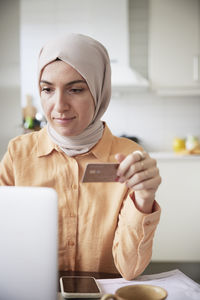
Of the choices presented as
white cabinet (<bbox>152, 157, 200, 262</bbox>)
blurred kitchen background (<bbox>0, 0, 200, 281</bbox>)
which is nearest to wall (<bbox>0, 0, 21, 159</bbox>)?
blurred kitchen background (<bbox>0, 0, 200, 281</bbox>)

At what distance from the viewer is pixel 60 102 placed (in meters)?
1.01

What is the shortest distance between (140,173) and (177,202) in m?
2.43

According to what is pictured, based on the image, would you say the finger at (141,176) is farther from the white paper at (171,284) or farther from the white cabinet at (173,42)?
the white cabinet at (173,42)

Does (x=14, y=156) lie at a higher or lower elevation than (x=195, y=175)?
higher

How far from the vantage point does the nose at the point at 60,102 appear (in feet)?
3.30

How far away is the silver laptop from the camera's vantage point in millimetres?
649

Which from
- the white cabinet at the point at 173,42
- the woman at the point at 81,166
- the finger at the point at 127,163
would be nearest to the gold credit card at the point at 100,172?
the finger at the point at 127,163

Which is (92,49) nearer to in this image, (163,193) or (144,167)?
(144,167)

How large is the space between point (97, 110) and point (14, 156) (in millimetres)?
269

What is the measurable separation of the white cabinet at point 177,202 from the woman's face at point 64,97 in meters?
2.19

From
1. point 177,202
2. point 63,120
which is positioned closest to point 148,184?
point 63,120

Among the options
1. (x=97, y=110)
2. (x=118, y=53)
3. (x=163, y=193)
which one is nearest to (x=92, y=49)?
(x=97, y=110)

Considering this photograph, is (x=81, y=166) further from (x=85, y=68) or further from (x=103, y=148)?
(x=85, y=68)

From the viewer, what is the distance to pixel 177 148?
370cm
